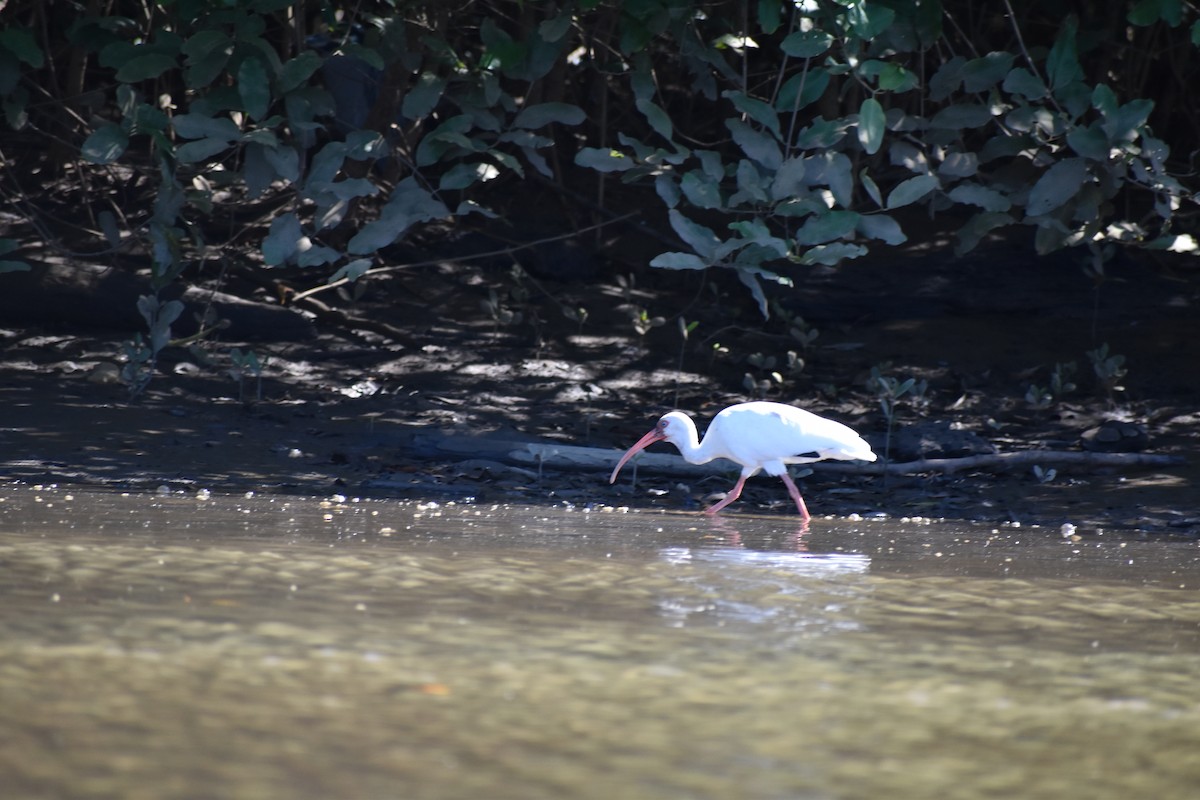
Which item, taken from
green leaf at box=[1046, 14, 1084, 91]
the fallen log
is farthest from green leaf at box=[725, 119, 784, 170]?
the fallen log

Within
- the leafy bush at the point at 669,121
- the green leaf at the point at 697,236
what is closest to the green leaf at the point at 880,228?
the leafy bush at the point at 669,121

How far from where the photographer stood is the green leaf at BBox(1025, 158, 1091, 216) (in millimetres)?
6352

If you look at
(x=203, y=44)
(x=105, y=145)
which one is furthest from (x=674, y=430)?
(x=105, y=145)

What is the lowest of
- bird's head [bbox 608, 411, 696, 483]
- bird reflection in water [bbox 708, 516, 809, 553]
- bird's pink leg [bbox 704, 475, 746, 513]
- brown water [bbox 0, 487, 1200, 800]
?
brown water [bbox 0, 487, 1200, 800]

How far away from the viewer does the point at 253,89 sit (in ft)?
20.5

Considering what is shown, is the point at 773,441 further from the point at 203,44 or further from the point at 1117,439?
the point at 203,44

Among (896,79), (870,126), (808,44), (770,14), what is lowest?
(870,126)

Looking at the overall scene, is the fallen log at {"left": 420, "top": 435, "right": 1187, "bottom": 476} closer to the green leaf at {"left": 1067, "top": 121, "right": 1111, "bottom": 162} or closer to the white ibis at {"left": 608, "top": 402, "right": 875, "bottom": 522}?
the white ibis at {"left": 608, "top": 402, "right": 875, "bottom": 522}

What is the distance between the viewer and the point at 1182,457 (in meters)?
6.90

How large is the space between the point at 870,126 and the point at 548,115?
1.59 m

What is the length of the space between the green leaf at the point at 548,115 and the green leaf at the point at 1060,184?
82.4 inches

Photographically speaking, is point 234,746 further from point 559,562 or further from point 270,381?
point 270,381

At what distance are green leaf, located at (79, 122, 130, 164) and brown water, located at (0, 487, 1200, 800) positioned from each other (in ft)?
8.46

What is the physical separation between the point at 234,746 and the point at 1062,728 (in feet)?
4.17
